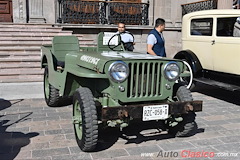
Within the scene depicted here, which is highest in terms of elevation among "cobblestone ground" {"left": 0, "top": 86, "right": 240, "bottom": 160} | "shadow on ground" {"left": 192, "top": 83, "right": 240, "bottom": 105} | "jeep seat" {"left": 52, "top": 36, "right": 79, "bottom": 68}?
"jeep seat" {"left": 52, "top": 36, "right": 79, "bottom": 68}

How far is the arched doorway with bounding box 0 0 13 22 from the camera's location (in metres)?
12.8

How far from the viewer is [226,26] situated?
6676mm

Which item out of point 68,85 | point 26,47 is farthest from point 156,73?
point 26,47

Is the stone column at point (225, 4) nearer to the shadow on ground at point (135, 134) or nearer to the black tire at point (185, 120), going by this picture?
the shadow on ground at point (135, 134)

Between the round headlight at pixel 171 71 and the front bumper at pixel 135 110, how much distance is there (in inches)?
14.8

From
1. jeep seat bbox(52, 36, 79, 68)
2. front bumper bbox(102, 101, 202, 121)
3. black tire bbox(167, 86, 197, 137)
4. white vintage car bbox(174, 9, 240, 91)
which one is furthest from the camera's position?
white vintage car bbox(174, 9, 240, 91)

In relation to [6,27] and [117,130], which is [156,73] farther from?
[6,27]

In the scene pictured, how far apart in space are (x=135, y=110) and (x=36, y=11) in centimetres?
979

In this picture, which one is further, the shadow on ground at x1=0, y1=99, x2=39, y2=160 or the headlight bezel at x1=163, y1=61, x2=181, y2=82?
the headlight bezel at x1=163, y1=61, x2=181, y2=82

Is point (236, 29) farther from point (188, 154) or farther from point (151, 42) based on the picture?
point (188, 154)

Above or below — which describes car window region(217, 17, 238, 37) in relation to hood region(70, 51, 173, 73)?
above

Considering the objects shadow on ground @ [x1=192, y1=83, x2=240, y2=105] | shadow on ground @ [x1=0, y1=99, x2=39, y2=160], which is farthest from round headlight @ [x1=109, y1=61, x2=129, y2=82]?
shadow on ground @ [x1=192, y1=83, x2=240, y2=105]

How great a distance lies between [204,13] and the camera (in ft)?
24.0

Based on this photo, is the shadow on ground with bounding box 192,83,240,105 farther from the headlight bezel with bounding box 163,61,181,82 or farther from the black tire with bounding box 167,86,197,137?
the headlight bezel with bounding box 163,61,181,82
